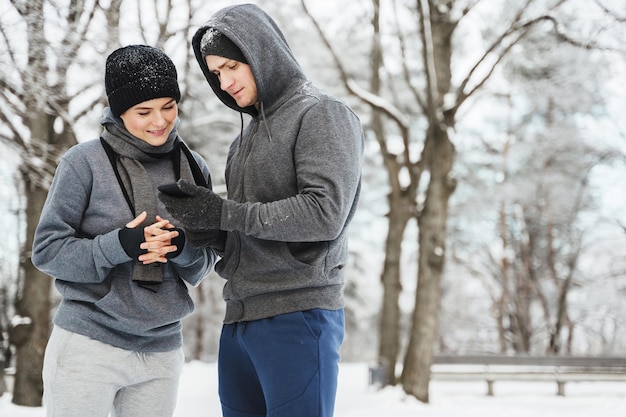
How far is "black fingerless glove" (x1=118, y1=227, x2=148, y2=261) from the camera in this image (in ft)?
7.04

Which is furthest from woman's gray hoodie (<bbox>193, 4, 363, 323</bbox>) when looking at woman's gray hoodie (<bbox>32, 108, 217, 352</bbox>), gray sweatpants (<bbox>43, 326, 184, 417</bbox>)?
gray sweatpants (<bbox>43, 326, 184, 417</bbox>)

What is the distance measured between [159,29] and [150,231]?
671 centimetres

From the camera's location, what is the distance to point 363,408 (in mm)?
9031

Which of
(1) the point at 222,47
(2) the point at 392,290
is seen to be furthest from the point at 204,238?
(2) the point at 392,290

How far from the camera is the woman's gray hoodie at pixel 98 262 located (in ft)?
7.19

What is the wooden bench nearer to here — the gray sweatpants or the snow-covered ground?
the snow-covered ground

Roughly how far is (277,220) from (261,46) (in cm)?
58

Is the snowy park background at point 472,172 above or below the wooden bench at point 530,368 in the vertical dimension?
above

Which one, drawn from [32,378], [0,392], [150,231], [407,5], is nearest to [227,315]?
[150,231]

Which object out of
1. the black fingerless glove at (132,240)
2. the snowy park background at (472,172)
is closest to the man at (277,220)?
the black fingerless glove at (132,240)

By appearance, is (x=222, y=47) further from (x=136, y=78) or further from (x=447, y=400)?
(x=447, y=400)

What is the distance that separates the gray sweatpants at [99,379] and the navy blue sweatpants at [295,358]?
1.20 ft

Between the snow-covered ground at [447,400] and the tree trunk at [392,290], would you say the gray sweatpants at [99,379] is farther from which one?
the tree trunk at [392,290]

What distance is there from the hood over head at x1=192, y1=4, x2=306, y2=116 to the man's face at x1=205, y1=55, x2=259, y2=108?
0.03m
